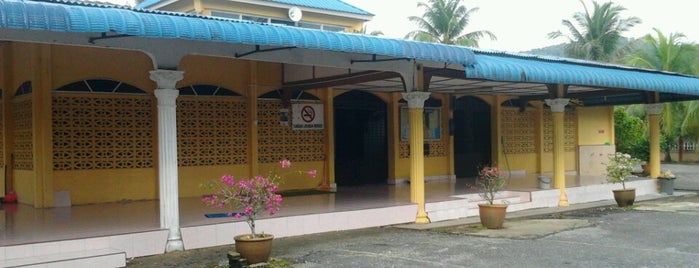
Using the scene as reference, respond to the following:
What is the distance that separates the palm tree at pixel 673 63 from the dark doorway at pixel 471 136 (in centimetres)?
1597

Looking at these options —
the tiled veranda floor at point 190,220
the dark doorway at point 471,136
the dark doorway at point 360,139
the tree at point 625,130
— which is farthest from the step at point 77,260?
the tree at point 625,130

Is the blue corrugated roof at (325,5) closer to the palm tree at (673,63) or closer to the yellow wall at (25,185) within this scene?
the yellow wall at (25,185)

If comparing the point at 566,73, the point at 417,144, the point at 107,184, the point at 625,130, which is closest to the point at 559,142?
the point at 566,73

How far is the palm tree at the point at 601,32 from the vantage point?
4334cm

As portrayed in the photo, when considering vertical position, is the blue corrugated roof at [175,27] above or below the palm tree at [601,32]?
below

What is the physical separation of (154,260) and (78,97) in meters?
4.97

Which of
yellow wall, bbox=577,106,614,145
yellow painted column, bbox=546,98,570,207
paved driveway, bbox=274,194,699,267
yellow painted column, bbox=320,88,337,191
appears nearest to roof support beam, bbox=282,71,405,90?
yellow painted column, bbox=320,88,337,191

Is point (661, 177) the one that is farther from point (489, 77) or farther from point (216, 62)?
point (216, 62)

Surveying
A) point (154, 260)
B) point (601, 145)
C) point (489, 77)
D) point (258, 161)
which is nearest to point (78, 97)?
point (258, 161)

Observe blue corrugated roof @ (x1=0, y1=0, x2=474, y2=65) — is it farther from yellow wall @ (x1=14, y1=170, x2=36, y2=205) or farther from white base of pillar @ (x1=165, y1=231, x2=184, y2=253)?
yellow wall @ (x1=14, y1=170, x2=36, y2=205)

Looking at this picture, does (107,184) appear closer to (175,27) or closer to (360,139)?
(175,27)

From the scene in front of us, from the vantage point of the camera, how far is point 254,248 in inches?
315

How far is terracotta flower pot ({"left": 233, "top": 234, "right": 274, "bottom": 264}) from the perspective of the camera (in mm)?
7984

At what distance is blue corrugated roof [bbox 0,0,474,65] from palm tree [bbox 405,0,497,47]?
100 ft
